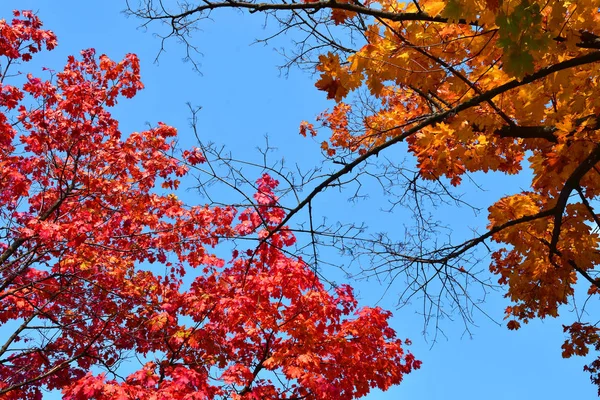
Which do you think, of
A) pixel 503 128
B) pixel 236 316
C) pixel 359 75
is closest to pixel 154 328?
pixel 236 316

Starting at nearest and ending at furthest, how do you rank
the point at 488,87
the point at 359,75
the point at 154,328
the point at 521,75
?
the point at 521,75 → the point at 359,75 → the point at 488,87 → the point at 154,328

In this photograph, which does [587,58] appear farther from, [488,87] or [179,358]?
[179,358]

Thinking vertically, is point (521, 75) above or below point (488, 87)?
below

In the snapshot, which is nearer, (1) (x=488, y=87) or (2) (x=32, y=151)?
(1) (x=488, y=87)

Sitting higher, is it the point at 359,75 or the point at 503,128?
the point at 503,128

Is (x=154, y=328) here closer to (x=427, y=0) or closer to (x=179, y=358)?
(x=179, y=358)

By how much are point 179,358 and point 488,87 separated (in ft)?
20.3

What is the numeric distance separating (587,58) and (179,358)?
698 cm

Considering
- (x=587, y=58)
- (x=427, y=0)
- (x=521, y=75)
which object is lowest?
(x=521, y=75)

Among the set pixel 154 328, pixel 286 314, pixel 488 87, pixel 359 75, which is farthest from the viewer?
pixel 286 314

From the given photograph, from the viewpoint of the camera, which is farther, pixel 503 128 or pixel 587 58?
pixel 503 128

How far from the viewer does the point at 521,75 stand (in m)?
2.82

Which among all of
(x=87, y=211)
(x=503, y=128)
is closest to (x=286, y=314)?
(x=87, y=211)

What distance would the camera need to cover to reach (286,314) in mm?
8102
